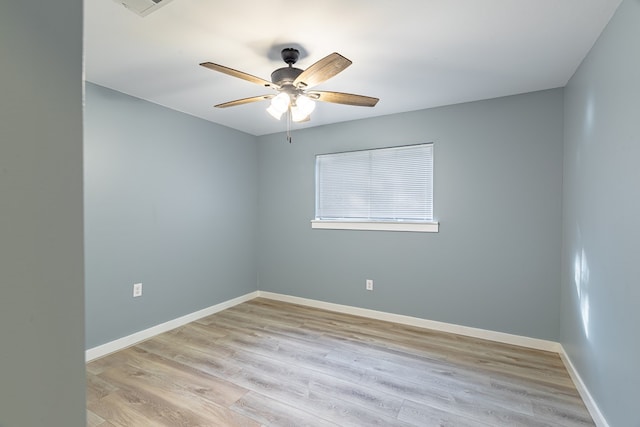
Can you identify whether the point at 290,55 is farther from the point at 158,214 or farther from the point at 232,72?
the point at 158,214

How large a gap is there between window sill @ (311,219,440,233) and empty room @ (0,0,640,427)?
0.02m

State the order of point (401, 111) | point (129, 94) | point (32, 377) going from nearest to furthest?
point (32, 377) → point (129, 94) → point (401, 111)

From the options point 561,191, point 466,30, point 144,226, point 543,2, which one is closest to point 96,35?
point 144,226

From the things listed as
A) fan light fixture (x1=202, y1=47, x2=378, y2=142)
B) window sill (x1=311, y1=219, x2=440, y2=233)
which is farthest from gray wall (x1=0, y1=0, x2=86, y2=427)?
window sill (x1=311, y1=219, x2=440, y2=233)

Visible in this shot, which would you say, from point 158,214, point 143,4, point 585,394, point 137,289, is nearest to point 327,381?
point 585,394

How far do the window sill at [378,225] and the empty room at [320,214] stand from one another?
0.02 m

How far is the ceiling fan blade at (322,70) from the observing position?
1.58 m

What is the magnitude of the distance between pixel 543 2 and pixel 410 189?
192 centimetres

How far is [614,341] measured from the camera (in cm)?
155

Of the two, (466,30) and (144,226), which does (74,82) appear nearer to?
(466,30)

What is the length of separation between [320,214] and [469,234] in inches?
68.9

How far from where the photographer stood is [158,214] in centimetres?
302

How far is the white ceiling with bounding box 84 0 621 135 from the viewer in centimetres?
159

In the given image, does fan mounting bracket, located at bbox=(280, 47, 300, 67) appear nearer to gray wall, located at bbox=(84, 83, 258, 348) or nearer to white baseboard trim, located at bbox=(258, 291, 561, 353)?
gray wall, located at bbox=(84, 83, 258, 348)
